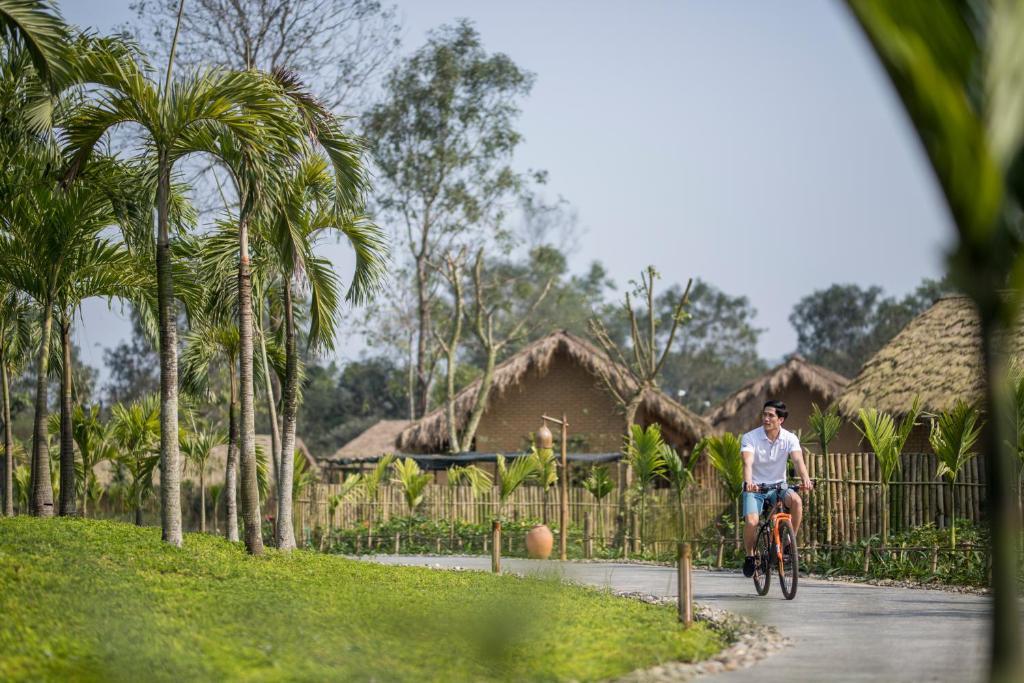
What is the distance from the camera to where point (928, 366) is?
67.2 ft

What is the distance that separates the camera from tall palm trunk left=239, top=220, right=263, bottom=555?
45.4 ft

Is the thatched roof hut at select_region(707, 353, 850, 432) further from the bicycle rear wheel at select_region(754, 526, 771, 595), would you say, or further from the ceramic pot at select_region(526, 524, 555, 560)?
the bicycle rear wheel at select_region(754, 526, 771, 595)

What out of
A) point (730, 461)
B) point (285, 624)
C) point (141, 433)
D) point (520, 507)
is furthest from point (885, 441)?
point (141, 433)

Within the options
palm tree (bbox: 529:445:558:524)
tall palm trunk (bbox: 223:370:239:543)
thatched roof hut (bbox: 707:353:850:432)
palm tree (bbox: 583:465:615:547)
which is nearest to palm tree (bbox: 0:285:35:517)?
tall palm trunk (bbox: 223:370:239:543)

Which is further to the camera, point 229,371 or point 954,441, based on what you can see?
point 229,371

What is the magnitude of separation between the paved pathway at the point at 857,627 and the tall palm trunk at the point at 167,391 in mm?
4132

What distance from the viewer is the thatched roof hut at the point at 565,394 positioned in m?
29.1

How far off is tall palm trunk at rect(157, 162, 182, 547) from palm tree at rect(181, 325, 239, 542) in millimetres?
4353

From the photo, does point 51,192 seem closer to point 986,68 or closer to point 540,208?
point 986,68

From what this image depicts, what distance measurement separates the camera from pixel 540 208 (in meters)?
42.2

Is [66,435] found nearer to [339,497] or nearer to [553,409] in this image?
[339,497]

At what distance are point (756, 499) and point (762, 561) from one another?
58cm

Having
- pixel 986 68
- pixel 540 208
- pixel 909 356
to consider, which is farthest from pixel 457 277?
pixel 986 68

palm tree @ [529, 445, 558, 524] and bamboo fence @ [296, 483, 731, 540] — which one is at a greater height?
palm tree @ [529, 445, 558, 524]
